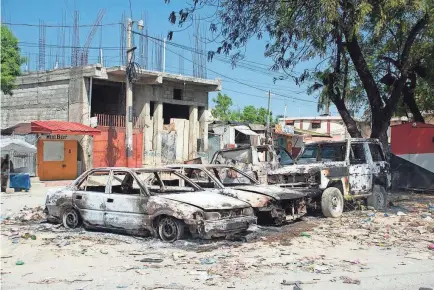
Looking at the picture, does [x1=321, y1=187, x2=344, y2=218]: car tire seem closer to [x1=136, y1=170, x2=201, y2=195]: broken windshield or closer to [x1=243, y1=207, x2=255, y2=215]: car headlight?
[x1=243, y1=207, x2=255, y2=215]: car headlight

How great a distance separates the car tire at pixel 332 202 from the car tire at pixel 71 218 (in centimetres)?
540

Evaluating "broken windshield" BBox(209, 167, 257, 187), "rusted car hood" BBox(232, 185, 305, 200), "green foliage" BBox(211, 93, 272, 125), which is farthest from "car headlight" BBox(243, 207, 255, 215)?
"green foliage" BBox(211, 93, 272, 125)

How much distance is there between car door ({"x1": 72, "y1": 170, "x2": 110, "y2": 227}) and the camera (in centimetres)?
919

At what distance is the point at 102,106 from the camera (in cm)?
2964

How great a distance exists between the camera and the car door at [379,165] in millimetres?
12719

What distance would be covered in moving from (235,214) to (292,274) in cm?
223

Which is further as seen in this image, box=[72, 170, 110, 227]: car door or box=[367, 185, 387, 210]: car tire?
box=[367, 185, 387, 210]: car tire

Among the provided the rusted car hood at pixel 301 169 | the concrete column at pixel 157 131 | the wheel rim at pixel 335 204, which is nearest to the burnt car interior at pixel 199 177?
the rusted car hood at pixel 301 169

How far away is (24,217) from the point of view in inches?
446

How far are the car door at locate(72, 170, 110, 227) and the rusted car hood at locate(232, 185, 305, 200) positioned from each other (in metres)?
2.75

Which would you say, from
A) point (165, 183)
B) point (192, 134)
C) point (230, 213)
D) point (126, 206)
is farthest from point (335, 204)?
point (192, 134)

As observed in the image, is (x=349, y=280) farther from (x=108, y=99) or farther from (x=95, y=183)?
(x=108, y=99)

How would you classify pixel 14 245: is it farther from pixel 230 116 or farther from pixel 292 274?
pixel 230 116

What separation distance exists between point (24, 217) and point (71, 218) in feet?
7.17
